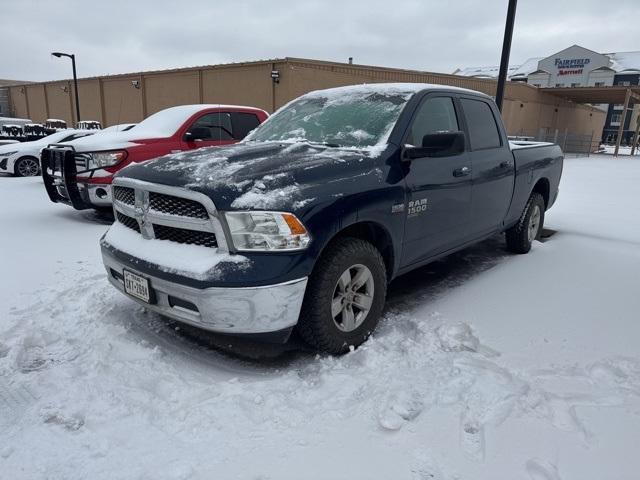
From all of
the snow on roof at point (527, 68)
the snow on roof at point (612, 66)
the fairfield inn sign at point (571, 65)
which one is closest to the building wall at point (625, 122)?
the snow on roof at point (612, 66)

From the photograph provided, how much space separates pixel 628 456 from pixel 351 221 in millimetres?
1789

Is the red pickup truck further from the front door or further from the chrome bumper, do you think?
the chrome bumper

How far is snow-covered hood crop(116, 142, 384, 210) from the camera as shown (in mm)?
2551

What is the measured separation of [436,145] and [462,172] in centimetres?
75

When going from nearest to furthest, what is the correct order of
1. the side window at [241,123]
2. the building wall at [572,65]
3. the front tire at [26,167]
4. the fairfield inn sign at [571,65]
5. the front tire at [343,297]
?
the front tire at [343,297] < the side window at [241,123] < the front tire at [26,167] < the building wall at [572,65] < the fairfield inn sign at [571,65]

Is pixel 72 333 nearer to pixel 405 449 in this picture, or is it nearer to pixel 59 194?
pixel 405 449

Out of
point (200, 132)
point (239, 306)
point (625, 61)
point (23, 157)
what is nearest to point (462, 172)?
point (239, 306)

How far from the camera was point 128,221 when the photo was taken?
3.23 m

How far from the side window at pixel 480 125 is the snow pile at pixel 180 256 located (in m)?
2.63

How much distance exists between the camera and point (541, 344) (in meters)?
3.16

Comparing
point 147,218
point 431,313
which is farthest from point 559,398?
point 147,218

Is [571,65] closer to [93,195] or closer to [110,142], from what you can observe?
[110,142]

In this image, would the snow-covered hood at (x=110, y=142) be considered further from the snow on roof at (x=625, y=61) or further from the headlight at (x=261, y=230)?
the snow on roof at (x=625, y=61)

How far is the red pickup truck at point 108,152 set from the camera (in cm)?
621
